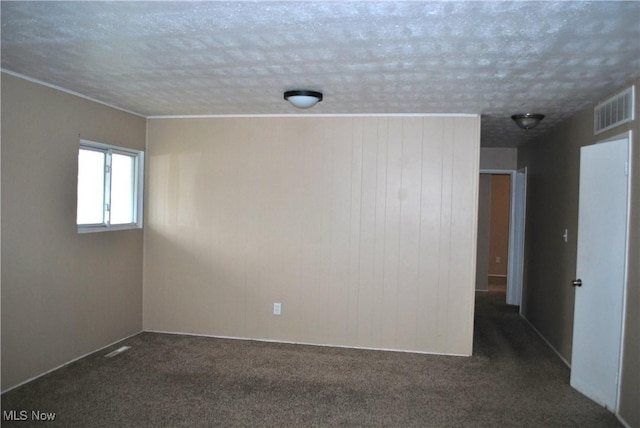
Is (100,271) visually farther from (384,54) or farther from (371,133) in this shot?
(384,54)

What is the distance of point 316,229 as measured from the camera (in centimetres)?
485

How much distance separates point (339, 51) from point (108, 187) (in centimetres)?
281

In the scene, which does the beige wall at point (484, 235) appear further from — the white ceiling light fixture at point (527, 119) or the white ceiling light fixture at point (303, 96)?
the white ceiling light fixture at point (303, 96)

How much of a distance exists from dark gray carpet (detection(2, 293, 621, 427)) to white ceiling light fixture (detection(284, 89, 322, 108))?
2.21m

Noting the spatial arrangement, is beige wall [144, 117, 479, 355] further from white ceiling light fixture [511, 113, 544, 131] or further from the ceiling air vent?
the ceiling air vent

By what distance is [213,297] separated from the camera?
506 centimetres

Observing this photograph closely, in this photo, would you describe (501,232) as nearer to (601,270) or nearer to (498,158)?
(498,158)

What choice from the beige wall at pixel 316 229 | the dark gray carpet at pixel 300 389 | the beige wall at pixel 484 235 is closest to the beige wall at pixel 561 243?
the dark gray carpet at pixel 300 389

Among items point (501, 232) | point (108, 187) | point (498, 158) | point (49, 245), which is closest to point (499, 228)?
point (501, 232)

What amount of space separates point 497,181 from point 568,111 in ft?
19.4

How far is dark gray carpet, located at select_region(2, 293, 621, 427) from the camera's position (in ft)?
10.5

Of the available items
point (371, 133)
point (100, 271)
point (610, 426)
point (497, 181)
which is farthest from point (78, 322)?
point (497, 181)

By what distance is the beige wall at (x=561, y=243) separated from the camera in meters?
3.17

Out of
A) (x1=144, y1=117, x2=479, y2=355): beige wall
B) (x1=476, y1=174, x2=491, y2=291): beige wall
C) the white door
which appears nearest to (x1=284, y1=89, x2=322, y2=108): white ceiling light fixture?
(x1=144, y1=117, x2=479, y2=355): beige wall
